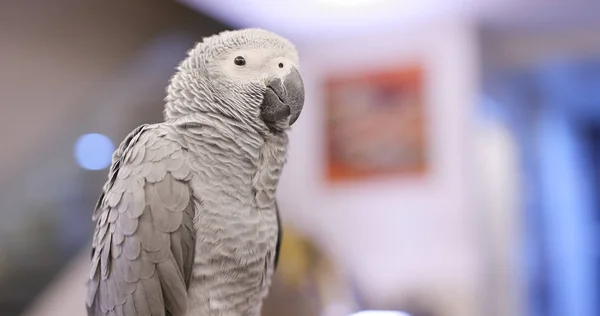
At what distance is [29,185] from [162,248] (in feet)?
3.24

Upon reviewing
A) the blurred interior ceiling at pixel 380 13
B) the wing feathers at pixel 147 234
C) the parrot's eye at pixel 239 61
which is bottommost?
the wing feathers at pixel 147 234

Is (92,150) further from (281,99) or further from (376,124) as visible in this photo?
(376,124)

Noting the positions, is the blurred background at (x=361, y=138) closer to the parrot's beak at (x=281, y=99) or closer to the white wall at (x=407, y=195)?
the white wall at (x=407, y=195)

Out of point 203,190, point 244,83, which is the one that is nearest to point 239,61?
point 244,83

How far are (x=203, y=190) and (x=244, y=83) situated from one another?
0.53ft

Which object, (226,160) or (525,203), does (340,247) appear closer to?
(525,203)

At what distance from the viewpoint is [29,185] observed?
1491mm

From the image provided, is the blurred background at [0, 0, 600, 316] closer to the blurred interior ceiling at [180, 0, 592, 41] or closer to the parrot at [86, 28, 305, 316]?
the blurred interior ceiling at [180, 0, 592, 41]

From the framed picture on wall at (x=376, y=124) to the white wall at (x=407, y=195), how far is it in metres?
0.05

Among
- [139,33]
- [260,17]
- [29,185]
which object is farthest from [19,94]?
[260,17]

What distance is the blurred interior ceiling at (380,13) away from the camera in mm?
2076

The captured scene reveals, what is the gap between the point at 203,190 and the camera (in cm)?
73

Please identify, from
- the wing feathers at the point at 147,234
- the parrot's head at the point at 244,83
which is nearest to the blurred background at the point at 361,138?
the wing feathers at the point at 147,234

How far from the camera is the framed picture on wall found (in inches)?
99.4
